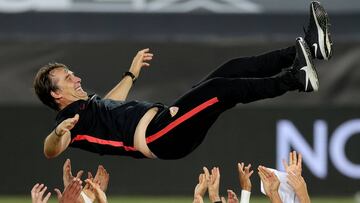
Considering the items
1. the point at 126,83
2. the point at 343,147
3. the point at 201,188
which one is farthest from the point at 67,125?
the point at 343,147

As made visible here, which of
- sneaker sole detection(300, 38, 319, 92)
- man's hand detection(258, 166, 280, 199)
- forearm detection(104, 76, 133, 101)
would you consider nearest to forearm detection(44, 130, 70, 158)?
forearm detection(104, 76, 133, 101)

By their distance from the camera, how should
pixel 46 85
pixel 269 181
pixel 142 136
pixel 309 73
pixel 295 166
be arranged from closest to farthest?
pixel 269 181
pixel 295 166
pixel 309 73
pixel 142 136
pixel 46 85

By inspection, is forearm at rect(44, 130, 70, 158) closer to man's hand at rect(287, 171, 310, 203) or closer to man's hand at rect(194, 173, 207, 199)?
man's hand at rect(194, 173, 207, 199)

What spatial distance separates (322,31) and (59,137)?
1.96 meters

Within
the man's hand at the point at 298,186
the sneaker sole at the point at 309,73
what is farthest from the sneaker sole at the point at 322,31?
the man's hand at the point at 298,186

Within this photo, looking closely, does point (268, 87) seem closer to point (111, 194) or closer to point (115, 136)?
point (115, 136)

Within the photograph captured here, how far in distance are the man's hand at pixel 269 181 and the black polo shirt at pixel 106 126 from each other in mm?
1308

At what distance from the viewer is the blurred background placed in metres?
14.2

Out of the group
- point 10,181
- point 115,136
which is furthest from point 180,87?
point 115,136

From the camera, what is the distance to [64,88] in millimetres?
9594

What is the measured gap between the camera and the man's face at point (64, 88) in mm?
9586

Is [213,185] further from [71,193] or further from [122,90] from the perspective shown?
[122,90]

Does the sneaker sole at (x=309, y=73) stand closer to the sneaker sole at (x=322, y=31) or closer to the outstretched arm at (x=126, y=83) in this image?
the sneaker sole at (x=322, y=31)

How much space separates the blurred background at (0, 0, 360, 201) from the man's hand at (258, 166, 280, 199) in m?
5.83
